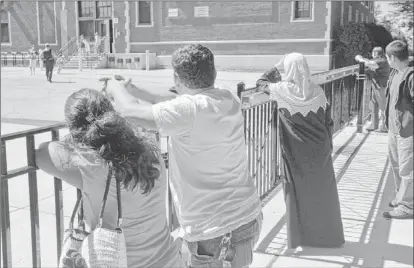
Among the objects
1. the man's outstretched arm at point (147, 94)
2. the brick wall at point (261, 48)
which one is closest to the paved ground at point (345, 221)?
the man's outstretched arm at point (147, 94)

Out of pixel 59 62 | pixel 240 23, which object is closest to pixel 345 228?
pixel 240 23

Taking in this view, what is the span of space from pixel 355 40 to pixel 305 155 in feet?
85.4

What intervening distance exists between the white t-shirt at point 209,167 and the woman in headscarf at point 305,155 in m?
1.55

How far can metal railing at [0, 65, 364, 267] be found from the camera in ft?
9.33

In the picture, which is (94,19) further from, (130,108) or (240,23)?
(130,108)

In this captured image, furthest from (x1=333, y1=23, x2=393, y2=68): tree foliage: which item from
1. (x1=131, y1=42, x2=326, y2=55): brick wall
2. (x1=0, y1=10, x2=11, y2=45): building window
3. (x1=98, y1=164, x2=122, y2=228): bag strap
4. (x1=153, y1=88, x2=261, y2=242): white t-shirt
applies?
(x1=98, y1=164, x2=122, y2=228): bag strap

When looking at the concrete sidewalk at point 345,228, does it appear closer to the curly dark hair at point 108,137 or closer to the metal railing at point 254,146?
the metal railing at point 254,146

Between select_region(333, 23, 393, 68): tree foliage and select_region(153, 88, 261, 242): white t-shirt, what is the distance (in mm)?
27201

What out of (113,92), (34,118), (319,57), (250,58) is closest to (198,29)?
(250,58)

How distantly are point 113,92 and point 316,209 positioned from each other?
249 centimetres

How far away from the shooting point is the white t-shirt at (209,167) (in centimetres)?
250

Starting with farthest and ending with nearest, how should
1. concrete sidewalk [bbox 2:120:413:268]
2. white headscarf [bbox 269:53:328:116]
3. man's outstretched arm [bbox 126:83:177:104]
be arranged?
concrete sidewalk [bbox 2:120:413:268] → white headscarf [bbox 269:53:328:116] → man's outstretched arm [bbox 126:83:177:104]

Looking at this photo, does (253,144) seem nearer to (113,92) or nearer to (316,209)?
(316,209)

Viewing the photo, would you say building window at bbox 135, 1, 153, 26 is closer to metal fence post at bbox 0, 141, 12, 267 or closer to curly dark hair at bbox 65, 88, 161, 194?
metal fence post at bbox 0, 141, 12, 267
